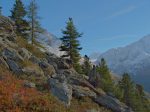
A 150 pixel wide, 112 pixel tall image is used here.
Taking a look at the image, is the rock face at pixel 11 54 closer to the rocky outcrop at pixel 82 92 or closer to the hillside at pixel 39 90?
the hillside at pixel 39 90

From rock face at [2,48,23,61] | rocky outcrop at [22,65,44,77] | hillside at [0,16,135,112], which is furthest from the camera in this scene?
rock face at [2,48,23,61]

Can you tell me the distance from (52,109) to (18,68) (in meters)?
14.4

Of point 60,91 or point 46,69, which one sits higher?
point 46,69

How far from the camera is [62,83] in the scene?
2795cm

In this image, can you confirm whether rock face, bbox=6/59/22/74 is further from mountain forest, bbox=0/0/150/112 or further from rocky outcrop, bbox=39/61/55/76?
rocky outcrop, bbox=39/61/55/76

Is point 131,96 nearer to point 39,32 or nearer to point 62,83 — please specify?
point 39,32

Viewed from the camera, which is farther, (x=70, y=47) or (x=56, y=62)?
(x=70, y=47)

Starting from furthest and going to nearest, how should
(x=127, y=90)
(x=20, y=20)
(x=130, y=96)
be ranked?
(x=127, y=90) → (x=130, y=96) → (x=20, y=20)


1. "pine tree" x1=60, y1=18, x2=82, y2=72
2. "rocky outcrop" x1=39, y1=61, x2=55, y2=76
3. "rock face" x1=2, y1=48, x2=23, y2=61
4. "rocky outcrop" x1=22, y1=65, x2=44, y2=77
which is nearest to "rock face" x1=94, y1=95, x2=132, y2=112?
"rocky outcrop" x1=39, y1=61, x2=55, y2=76

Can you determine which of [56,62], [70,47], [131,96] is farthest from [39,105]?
[131,96]

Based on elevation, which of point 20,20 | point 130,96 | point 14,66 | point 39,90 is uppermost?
point 20,20

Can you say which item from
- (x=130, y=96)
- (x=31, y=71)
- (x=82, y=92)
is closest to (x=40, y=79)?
(x=31, y=71)

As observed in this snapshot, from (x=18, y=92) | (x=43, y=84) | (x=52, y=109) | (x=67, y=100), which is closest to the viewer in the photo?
(x=52, y=109)

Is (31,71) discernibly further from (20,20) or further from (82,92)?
(20,20)
